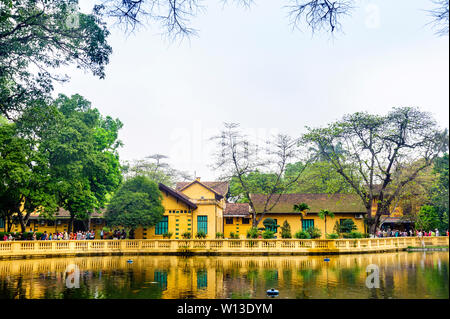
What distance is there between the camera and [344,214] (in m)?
45.2

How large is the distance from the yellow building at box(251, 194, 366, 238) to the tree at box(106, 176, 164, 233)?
1342cm

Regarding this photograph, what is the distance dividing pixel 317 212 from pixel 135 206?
21.4 m

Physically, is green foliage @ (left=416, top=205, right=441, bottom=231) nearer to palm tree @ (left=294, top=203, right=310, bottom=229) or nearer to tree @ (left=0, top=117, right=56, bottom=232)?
palm tree @ (left=294, top=203, right=310, bottom=229)

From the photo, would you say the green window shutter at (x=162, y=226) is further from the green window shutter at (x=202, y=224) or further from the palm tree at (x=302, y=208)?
the palm tree at (x=302, y=208)

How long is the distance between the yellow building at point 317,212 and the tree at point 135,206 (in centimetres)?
1342

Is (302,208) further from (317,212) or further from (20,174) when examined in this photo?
(20,174)

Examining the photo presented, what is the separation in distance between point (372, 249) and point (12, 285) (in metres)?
25.8

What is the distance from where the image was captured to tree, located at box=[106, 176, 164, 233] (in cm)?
3359

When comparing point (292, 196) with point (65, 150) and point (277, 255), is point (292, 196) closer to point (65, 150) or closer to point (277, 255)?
point (277, 255)

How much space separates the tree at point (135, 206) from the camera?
33.6m

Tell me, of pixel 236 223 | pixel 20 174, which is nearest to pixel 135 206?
pixel 20 174

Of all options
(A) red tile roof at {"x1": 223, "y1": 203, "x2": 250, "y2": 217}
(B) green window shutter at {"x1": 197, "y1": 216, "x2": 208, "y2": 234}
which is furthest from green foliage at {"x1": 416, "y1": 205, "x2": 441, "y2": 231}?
(B) green window shutter at {"x1": 197, "y1": 216, "x2": 208, "y2": 234}

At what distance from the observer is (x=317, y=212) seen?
45406 millimetres

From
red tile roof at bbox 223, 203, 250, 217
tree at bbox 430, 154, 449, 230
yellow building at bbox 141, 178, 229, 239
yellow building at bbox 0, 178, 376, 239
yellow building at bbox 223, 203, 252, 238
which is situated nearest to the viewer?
tree at bbox 430, 154, 449, 230
